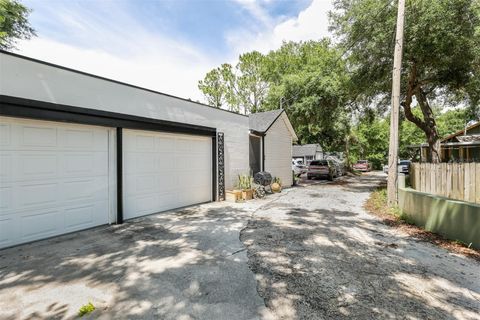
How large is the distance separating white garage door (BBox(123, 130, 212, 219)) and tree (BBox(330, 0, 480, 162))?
7950 mm

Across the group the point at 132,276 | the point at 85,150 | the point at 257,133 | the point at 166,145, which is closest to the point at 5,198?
the point at 85,150

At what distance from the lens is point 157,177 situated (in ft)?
22.2

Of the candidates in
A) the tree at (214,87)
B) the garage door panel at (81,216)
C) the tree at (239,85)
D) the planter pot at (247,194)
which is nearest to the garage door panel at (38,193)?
the garage door panel at (81,216)

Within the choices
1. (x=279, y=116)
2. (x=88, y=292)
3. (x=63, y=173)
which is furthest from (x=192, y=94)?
(x=88, y=292)

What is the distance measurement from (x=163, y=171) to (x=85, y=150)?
7.12ft

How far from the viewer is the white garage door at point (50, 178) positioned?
4.22 m

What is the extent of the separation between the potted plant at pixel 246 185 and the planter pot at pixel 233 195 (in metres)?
0.29

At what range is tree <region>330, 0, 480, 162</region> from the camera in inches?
313

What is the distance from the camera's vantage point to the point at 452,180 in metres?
6.29

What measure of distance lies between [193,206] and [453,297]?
659 centimetres

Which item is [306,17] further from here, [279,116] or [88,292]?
[88,292]

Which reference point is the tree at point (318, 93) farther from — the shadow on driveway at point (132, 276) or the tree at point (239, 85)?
the shadow on driveway at point (132, 276)

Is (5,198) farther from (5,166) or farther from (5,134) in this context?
(5,134)

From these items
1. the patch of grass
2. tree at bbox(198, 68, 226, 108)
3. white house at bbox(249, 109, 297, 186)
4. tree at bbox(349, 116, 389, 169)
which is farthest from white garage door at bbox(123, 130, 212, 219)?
tree at bbox(349, 116, 389, 169)
